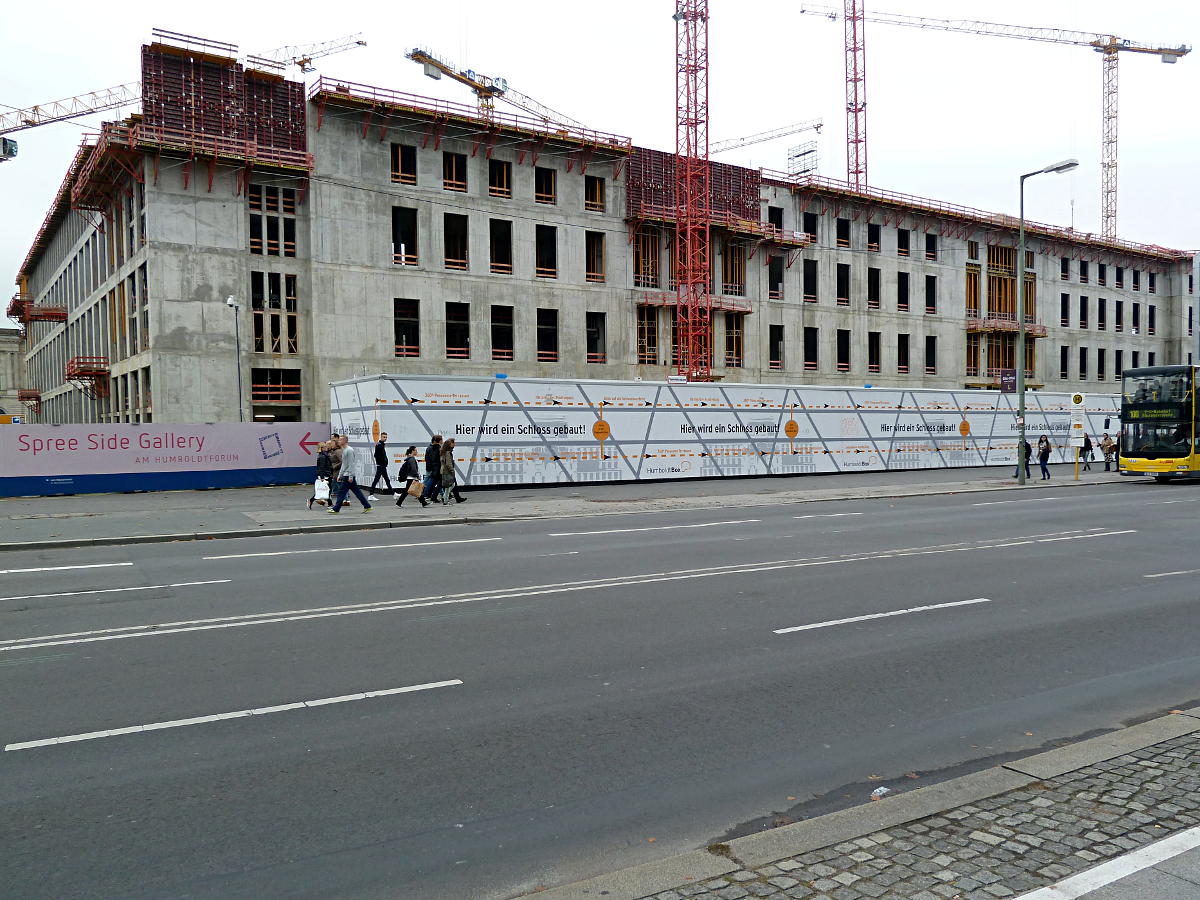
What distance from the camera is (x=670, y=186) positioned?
47.5 metres

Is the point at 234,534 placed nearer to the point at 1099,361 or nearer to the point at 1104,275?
the point at 1099,361

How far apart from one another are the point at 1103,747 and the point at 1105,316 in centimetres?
7459

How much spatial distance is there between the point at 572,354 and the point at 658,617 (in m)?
35.9

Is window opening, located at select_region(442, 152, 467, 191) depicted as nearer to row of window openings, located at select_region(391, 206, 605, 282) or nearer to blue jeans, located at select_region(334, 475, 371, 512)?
row of window openings, located at select_region(391, 206, 605, 282)

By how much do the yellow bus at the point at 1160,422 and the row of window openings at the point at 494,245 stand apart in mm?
24700

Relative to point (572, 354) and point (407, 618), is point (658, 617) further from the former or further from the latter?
point (572, 354)

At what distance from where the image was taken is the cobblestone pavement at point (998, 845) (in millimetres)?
3578

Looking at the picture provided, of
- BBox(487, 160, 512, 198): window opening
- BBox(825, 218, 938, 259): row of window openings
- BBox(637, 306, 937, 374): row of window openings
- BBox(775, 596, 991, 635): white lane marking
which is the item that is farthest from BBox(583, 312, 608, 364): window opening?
BBox(775, 596, 991, 635): white lane marking

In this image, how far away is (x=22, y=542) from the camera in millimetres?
15008

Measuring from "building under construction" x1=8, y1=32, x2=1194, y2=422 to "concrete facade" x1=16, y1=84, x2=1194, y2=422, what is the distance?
11 centimetres

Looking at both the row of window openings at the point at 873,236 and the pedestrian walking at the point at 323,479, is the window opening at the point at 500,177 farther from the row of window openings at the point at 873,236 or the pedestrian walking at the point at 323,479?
the pedestrian walking at the point at 323,479

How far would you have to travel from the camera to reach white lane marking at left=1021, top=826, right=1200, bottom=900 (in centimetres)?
352

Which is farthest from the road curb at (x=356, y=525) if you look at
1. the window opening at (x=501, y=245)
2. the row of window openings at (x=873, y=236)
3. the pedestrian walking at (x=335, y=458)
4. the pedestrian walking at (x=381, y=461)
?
the row of window openings at (x=873, y=236)

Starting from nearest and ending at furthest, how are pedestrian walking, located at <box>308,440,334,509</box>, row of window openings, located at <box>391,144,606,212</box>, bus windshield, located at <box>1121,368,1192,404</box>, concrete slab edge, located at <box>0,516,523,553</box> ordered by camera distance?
concrete slab edge, located at <box>0,516,523,553</box>
pedestrian walking, located at <box>308,440,334,509</box>
bus windshield, located at <box>1121,368,1192,404</box>
row of window openings, located at <box>391,144,606,212</box>
